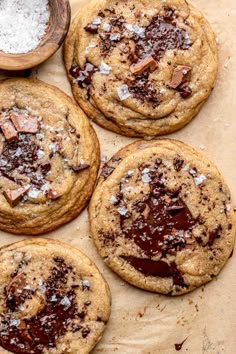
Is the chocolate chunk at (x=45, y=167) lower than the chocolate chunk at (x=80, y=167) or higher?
higher

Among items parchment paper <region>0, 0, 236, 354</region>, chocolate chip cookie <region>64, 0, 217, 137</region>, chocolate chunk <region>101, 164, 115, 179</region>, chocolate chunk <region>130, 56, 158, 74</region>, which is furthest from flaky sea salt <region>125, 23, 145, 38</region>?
chocolate chunk <region>101, 164, 115, 179</region>

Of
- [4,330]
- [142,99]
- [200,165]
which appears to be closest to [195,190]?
[200,165]

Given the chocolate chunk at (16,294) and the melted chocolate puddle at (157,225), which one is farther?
the melted chocolate puddle at (157,225)

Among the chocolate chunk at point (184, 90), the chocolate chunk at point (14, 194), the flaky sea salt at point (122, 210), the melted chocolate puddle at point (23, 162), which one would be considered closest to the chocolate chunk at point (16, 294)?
the chocolate chunk at point (14, 194)

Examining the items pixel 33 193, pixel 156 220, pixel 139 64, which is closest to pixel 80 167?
pixel 33 193

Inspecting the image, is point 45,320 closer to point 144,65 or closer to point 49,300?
point 49,300

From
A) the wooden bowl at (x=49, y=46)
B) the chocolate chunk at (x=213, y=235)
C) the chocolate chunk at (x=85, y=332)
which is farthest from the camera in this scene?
the chocolate chunk at (x=213, y=235)

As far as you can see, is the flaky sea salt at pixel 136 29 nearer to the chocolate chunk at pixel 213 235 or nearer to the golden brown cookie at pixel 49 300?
the chocolate chunk at pixel 213 235
